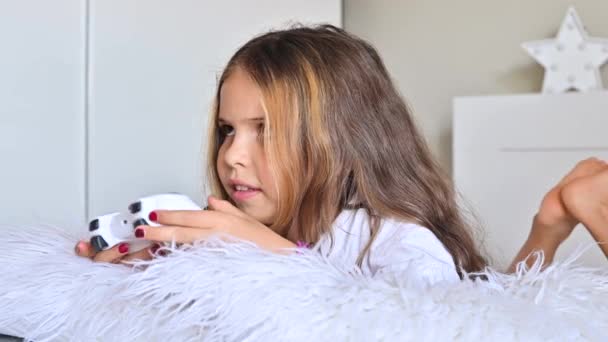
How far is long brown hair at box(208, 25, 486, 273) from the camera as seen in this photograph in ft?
3.07

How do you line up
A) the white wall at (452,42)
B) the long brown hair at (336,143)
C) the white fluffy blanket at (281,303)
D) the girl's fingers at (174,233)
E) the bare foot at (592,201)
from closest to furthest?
the white fluffy blanket at (281,303) → the girl's fingers at (174,233) → the long brown hair at (336,143) → the bare foot at (592,201) → the white wall at (452,42)

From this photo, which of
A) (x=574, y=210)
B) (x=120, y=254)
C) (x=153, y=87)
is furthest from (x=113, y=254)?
(x=153, y=87)

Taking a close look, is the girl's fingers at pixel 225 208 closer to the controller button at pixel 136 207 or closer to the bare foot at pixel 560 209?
the controller button at pixel 136 207

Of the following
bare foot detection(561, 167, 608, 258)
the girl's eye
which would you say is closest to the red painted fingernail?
the girl's eye

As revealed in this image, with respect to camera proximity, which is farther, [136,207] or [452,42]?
[452,42]

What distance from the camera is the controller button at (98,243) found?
0.82 m

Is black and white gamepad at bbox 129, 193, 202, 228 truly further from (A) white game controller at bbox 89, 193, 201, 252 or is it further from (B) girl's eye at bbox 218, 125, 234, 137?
(B) girl's eye at bbox 218, 125, 234, 137

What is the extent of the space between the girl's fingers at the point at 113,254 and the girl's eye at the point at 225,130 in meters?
0.23

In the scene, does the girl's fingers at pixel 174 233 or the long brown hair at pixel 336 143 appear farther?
the long brown hair at pixel 336 143

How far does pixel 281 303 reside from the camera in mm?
588

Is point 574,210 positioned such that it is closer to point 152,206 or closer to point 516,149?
point 152,206

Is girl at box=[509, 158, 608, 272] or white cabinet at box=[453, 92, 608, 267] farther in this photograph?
white cabinet at box=[453, 92, 608, 267]

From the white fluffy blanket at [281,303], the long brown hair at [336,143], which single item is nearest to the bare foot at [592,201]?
Result: the long brown hair at [336,143]

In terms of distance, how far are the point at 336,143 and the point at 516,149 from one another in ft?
3.76
